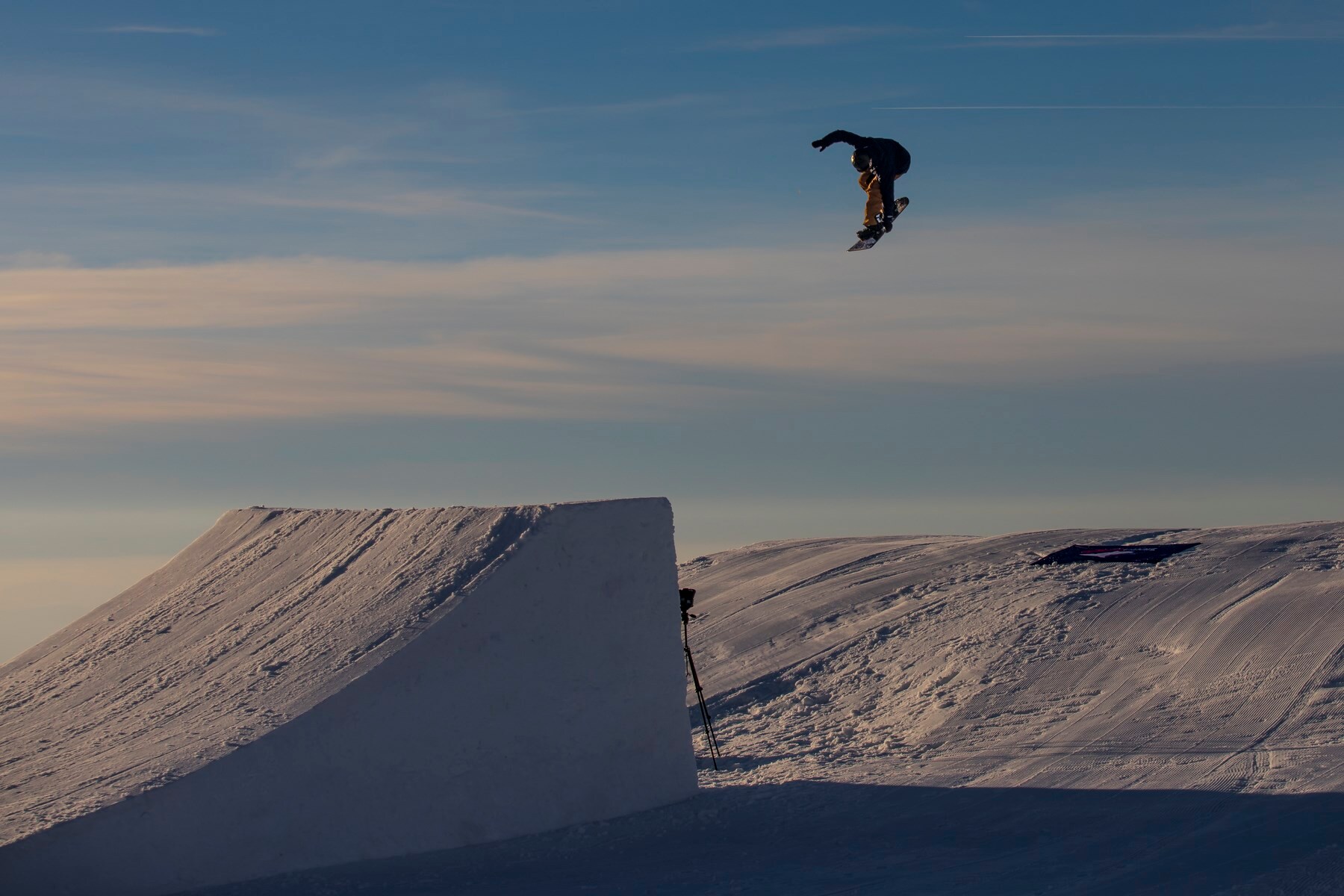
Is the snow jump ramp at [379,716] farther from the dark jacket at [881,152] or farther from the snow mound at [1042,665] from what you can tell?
the dark jacket at [881,152]

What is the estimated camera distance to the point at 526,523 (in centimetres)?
1092

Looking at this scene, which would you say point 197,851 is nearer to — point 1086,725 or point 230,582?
point 230,582

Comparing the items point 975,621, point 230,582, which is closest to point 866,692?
point 975,621

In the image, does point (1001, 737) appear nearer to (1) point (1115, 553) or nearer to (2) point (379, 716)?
(1) point (1115, 553)

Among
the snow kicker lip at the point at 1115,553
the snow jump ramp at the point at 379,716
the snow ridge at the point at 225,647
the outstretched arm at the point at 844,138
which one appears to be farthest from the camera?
the snow kicker lip at the point at 1115,553

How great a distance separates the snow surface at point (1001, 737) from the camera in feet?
30.4

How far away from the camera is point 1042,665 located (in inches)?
563

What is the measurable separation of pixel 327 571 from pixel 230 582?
5.26 feet

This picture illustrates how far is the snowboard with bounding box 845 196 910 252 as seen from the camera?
1146cm

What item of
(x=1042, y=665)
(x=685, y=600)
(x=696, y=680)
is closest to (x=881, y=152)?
(x=685, y=600)

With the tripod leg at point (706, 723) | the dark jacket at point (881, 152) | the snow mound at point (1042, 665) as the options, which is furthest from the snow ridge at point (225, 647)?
the dark jacket at point (881, 152)

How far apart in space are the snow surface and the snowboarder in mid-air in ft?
16.4

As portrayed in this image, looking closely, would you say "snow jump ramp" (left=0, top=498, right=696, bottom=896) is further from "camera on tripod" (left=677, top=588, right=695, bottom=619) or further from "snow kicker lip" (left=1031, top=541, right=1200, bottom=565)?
"snow kicker lip" (left=1031, top=541, right=1200, bottom=565)

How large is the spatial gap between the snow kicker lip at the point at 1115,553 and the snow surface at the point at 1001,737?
0.25 m
